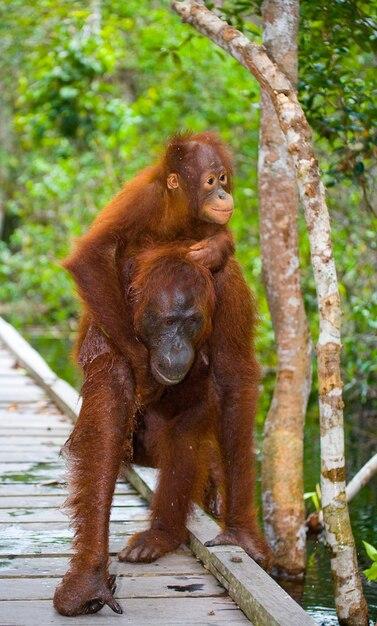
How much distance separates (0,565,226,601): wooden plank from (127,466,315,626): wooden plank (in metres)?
0.05

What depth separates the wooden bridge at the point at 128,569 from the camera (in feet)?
8.72

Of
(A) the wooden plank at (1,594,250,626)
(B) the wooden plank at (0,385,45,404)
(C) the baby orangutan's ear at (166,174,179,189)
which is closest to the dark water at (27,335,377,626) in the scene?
(A) the wooden plank at (1,594,250,626)

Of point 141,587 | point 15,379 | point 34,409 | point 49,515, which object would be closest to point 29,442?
point 34,409

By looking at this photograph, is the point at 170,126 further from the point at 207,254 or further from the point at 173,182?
the point at 207,254

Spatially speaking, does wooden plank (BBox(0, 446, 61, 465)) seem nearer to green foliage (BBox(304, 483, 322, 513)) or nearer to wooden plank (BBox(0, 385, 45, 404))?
green foliage (BBox(304, 483, 322, 513))

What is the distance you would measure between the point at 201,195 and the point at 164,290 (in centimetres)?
50

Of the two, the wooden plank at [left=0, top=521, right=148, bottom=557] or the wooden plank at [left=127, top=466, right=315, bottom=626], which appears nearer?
the wooden plank at [left=127, top=466, right=315, bottom=626]

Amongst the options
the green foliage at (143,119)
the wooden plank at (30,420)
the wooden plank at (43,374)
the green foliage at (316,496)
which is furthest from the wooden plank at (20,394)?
the green foliage at (316,496)

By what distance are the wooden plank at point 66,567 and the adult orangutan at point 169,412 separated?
40 millimetres

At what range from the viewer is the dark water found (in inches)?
162

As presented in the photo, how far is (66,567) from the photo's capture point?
306 centimetres

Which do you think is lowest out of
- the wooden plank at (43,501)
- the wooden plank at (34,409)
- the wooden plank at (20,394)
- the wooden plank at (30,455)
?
the wooden plank at (20,394)

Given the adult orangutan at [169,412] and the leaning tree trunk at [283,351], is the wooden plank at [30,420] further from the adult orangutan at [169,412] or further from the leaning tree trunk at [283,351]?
the adult orangutan at [169,412]

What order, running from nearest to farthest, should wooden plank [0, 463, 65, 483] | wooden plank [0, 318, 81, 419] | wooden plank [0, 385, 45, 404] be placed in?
wooden plank [0, 463, 65, 483] → wooden plank [0, 318, 81, 419] → wooden plank [0, 385, 45, 404]
